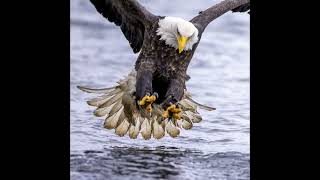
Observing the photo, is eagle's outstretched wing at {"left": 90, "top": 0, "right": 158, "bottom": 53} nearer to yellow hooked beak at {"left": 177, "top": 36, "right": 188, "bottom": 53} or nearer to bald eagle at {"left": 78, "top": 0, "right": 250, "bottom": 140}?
bald eagle at {"left": 78, "top": 0, "right": 250, "bottom": 140}

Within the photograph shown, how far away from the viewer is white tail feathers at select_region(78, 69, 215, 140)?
5.54m

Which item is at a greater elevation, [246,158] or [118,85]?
[118,85]

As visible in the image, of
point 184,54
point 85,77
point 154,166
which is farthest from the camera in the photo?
point 85,77

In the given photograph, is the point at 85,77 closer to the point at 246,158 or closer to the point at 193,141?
the point at 193,141

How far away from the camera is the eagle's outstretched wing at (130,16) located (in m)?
5.46

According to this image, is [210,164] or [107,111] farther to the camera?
[107,111]

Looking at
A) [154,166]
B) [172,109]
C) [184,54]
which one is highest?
[184,54]

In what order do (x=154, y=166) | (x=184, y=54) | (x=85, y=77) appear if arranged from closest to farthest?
(x=154, y=166), (x=184, y=54), (x=85, y=77)

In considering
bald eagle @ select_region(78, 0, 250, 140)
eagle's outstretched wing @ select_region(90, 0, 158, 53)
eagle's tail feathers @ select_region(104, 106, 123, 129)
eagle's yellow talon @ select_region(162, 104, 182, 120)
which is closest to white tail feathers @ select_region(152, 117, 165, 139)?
bald eagle @ select_region(78, 0, 250, 140)

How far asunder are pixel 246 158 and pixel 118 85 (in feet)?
3.22

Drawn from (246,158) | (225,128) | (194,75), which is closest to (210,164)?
(246,158)

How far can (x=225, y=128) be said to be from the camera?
5648 millimetres

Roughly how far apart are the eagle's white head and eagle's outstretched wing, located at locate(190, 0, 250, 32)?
0.50 feet

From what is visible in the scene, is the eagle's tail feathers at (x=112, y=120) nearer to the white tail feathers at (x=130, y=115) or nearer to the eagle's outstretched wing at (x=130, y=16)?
the white tail feathers at (x=130, y=115)
